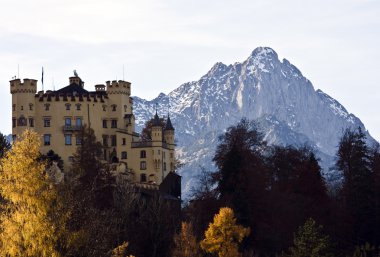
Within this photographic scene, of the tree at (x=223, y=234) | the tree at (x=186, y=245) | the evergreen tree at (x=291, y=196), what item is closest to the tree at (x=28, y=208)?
the tree at (x=223, y=234)

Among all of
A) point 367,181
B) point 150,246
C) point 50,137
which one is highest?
point 50,137

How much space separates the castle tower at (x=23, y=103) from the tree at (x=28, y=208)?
82741mm

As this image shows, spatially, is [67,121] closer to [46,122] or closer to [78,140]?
[46,122]

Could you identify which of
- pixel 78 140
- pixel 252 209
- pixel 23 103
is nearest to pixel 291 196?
pixel 252 209

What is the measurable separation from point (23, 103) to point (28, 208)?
278ft

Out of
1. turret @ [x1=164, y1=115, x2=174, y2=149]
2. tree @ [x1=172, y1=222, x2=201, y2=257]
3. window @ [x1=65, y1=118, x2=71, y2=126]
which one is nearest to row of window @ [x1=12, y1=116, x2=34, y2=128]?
window @ [x1=65, y1=118, x2=71, y2=126]

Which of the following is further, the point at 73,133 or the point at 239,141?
the point at 73,133

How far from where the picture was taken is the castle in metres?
129

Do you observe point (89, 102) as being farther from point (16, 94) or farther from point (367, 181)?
point (367, 181)

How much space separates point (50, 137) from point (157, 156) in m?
14.1

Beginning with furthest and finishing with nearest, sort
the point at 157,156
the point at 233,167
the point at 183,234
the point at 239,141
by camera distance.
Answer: the point at 157,156 < the point at 239,141 < the point at 233,167 < the point at 183,234

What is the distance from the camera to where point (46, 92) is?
13462cm

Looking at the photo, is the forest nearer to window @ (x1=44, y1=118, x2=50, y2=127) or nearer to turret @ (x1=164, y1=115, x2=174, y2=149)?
window @ (x1=44, y1=118, x2=50, y2=127)

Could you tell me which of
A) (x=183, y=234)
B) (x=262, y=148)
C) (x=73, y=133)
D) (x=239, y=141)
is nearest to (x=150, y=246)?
(x=183, y=234)
